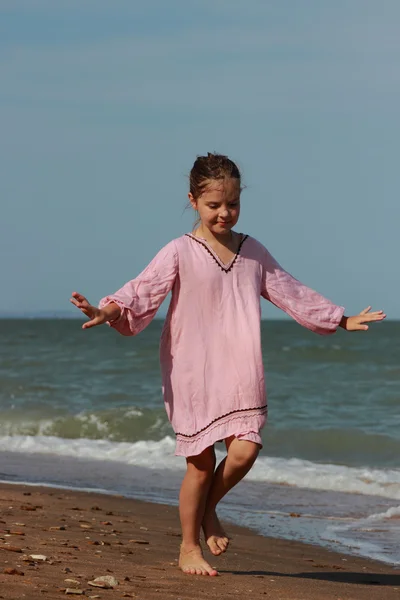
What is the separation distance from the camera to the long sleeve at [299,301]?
506 centimetres

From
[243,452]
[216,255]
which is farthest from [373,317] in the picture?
[243,452]

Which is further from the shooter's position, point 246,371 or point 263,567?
point 263,567

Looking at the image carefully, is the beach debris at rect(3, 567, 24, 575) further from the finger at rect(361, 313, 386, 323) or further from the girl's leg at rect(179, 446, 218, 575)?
the finger at rect(361, 313, 386, 323)

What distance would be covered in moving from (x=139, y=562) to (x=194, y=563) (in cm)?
44

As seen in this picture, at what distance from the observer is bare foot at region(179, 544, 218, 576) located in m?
4.73

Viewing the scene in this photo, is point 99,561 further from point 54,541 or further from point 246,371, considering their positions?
point 246,371

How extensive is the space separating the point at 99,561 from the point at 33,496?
9.45 feet

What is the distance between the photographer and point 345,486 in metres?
9.76

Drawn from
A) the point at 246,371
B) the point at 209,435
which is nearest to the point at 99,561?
the point at 209,435

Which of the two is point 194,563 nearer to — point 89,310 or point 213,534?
point 213,534

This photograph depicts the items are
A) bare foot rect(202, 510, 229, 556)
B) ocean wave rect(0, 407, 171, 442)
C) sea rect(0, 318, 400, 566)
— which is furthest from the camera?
ocean wave rect(0, 407, 171, 442)

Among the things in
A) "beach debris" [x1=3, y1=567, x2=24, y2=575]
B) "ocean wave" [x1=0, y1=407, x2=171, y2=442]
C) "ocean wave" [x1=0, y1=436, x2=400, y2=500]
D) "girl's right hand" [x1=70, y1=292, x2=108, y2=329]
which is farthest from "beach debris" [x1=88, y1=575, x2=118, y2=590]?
"ocean wave" [x1=0, y1=407, x2=171, y2=442]

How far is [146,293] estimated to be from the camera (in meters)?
4.73

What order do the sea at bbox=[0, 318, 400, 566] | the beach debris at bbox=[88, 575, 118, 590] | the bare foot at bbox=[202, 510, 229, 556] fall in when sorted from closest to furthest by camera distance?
the beach debris at bbox=[88, 575, 118, 590], the bare foot at bbox=[202, 510, 229, 556], the sea at bbox=[0, 318, 400, 566]
